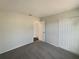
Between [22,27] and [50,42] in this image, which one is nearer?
[22,27]

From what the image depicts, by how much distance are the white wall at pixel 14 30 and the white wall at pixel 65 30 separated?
1880mm

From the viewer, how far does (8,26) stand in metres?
4.22

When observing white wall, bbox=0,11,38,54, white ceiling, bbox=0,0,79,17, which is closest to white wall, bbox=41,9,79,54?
white ceiling, bbox=0,0,79,17

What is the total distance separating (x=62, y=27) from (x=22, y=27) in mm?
2921

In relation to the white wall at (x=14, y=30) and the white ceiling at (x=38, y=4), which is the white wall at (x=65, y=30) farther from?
the white wall at (x=14, y=30)

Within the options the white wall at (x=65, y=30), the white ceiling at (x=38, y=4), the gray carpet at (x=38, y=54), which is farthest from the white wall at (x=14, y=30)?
the white wall at (x=65, y=30)

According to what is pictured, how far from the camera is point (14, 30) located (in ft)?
15.2

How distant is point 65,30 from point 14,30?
3.35 m

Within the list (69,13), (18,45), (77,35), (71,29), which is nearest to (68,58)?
(77,35)

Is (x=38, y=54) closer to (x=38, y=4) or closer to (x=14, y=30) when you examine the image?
(x=14, y=30)

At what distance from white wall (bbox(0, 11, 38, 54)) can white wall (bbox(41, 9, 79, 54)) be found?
1.88 metres

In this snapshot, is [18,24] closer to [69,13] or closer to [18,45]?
[18,45]

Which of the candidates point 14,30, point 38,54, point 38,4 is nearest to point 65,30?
point 38,54

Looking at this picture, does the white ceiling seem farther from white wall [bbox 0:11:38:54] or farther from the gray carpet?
the gray carpet
